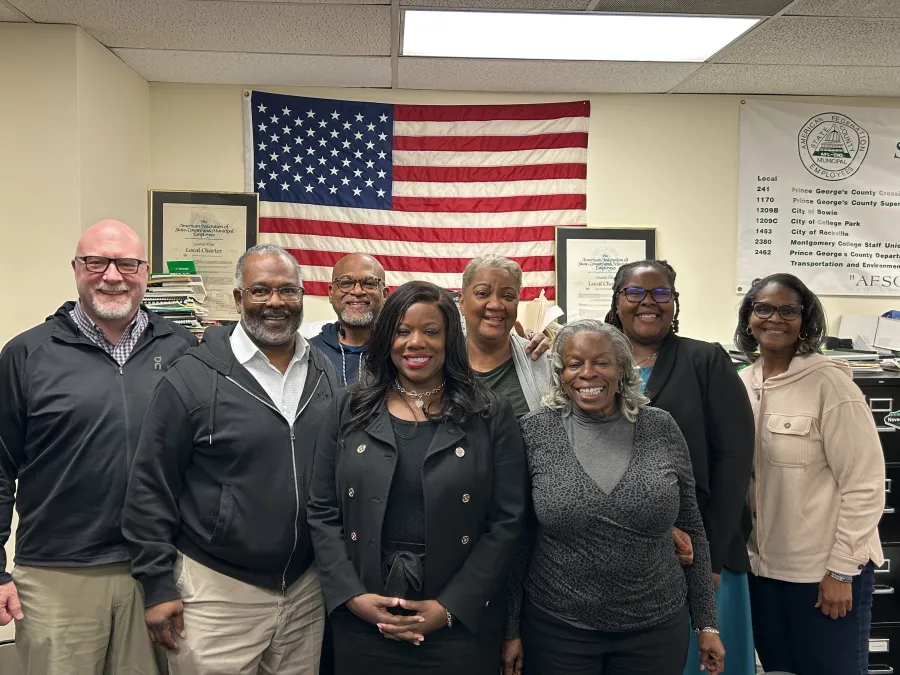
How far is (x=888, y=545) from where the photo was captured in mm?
3174

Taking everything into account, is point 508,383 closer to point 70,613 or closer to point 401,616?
point 401,616

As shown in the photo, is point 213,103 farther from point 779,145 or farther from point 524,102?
point 779,145

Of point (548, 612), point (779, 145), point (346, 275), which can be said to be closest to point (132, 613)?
point (548, 612)

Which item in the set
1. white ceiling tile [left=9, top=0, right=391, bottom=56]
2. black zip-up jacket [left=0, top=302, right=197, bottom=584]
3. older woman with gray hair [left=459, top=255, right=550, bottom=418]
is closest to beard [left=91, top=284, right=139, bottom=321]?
black zip-up jacket [left=0, top=302, right=197, bottom=584]

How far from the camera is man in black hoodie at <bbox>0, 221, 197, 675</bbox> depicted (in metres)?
1.92

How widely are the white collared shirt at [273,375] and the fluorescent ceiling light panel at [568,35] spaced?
1.63 m

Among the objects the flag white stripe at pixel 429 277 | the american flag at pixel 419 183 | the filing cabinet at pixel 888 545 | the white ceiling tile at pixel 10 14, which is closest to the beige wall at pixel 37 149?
the white ceiling tile at pixel 10 14

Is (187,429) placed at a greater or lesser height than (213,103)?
lesser

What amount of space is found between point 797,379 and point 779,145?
2212 mm

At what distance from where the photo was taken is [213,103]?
3785 mm

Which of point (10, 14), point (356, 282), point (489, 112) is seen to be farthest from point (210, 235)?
point (489, 112)

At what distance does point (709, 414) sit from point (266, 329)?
4.45 feet

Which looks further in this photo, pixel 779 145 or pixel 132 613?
pixel 779 145

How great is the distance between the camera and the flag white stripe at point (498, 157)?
3.90 meters
